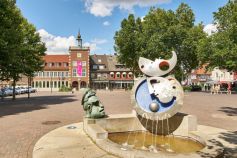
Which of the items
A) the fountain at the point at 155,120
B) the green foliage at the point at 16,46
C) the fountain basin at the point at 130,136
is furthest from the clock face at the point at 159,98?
the green foliage at the point at 16,46

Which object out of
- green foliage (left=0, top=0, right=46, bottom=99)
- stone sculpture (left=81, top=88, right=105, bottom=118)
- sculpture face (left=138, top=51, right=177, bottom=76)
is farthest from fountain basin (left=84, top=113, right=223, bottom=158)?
green foliage (left=0, top=0, right=46, bottom=99)

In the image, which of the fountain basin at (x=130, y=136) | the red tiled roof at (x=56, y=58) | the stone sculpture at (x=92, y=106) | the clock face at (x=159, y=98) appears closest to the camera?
the fountain basin at (x=130, y=136)

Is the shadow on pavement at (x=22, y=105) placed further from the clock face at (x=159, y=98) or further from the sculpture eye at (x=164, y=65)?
the sculpture eye at (x=164, y=65)

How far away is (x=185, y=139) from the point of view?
11.1 m

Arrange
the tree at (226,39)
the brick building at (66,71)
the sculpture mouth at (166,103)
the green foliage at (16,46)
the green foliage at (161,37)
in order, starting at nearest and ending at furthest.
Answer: the sculpture mouth at (166,103) → the tree at (226,39) → the green foliage at (16,46) → the green foliage at (161,37) → the brick building at (66,71)

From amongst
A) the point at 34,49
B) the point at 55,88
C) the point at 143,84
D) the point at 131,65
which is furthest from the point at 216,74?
the point at 143,84

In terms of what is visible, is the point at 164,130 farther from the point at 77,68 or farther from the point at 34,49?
the point at 77,68

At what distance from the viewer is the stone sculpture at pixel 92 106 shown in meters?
12.0

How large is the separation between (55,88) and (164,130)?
7298 cm

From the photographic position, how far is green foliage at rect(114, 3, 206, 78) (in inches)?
1911

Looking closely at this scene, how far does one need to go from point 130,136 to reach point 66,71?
7242 cm

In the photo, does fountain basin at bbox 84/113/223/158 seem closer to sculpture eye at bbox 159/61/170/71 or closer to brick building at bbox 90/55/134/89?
sculpture eye at bbox 159/61/170/71

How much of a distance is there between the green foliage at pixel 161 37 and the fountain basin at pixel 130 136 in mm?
35791

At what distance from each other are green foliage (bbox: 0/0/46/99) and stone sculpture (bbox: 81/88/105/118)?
1293cm
